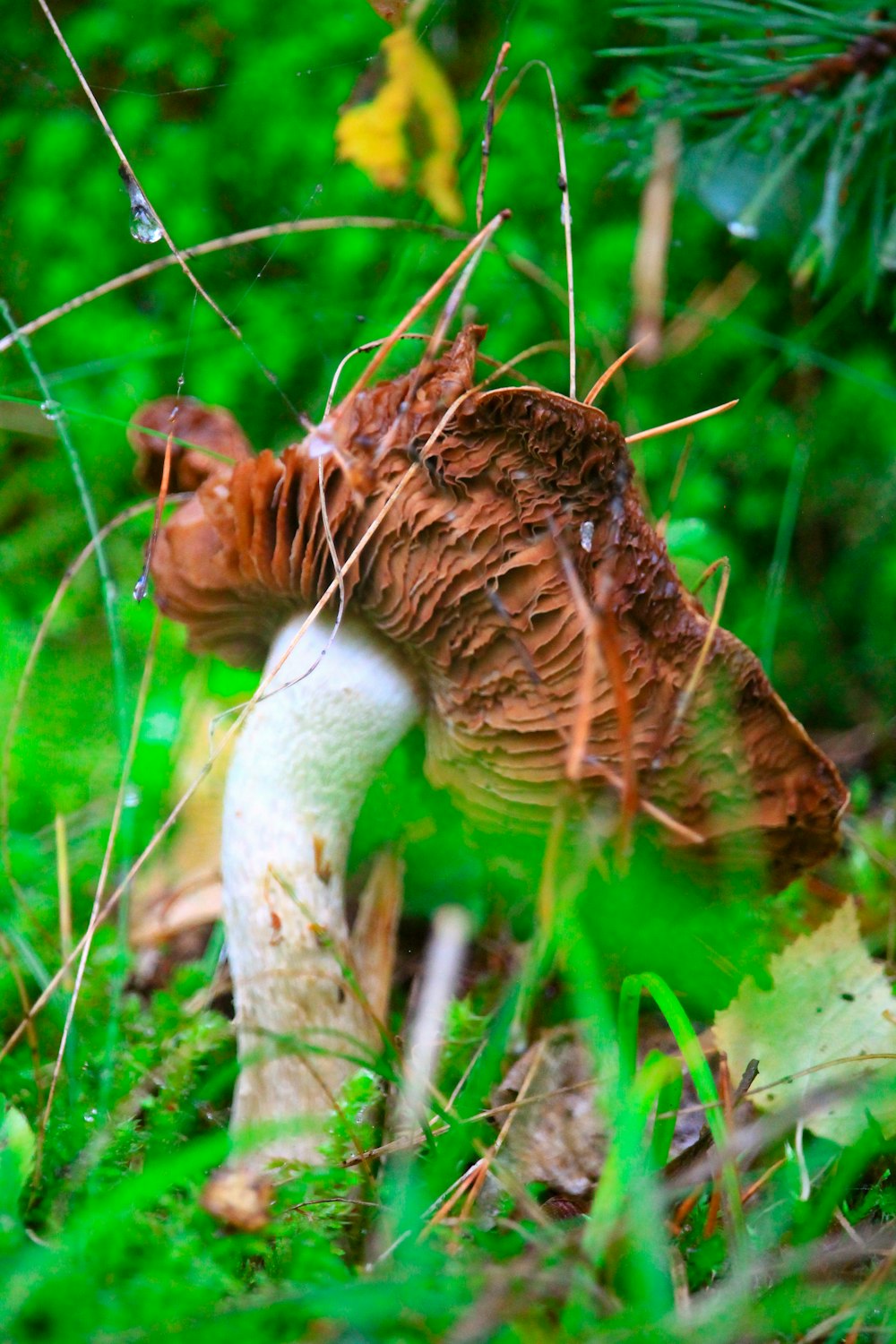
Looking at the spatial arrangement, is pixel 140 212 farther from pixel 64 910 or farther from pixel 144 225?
pixel 64 910

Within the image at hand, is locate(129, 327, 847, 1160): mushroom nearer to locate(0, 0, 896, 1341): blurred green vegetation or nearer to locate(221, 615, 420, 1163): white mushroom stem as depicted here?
locate(221, 615, 420, 1163): white mushroom stem

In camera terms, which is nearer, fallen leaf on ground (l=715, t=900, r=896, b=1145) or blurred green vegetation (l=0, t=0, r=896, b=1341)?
fallen leaf on ground (l=715, t=900, r=896, b=1145)

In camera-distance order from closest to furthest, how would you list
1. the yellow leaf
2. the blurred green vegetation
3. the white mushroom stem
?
1. the yellow leaf
2. the white mushroom stem
3. the blurred green vegetation

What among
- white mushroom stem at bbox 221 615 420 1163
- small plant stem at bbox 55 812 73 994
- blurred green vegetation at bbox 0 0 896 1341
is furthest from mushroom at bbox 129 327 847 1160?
small plant stem at bbox 55 812 73 994

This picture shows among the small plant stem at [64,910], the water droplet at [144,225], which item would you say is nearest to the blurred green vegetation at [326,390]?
the small plant stem at [64,910]

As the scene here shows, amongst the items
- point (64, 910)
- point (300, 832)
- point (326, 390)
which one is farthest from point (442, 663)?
point (326, 390)

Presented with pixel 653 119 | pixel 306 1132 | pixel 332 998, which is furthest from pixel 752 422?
pixel 306 1132

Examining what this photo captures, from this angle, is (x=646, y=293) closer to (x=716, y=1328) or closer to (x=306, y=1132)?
(x=716, y=1328)

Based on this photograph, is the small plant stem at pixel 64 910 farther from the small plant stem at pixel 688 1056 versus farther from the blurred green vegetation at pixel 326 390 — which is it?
the small plant stem at pixel 688 1056

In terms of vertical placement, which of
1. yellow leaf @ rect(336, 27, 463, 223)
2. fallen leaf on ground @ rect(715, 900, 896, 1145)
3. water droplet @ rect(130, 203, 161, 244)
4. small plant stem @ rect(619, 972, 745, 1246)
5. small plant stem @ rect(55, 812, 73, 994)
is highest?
yellow leaf @ rect(336, 27, 463, 223)
